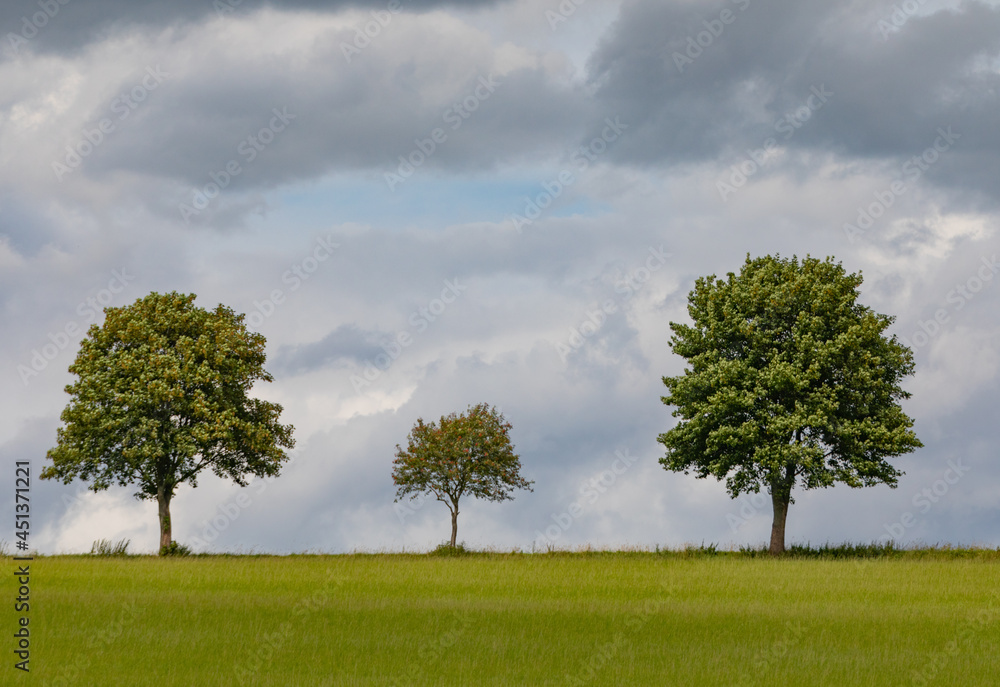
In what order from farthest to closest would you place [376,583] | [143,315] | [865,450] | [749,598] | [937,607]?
1. [143,315]
2. [865,450]
3. [376,583]
4. [749,598]
5. [937,607]

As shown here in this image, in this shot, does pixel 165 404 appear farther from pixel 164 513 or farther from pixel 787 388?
pixel 787 388

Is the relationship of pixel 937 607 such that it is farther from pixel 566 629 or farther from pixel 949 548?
pixel 949 548

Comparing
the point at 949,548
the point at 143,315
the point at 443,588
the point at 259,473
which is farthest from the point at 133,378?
the point at 949,548

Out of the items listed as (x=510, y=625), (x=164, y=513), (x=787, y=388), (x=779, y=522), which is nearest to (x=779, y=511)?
(x=779, y=522)

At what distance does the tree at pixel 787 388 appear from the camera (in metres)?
52.5

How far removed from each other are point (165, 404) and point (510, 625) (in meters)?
35.7

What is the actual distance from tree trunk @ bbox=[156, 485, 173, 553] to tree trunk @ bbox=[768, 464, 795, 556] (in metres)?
35.7

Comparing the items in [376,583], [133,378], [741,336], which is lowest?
[376,583]

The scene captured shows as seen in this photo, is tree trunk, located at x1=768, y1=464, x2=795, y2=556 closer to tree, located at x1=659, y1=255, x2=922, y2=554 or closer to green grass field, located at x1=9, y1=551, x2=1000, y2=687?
tree, located at x1=659, y1=255, x2=922, y2=554

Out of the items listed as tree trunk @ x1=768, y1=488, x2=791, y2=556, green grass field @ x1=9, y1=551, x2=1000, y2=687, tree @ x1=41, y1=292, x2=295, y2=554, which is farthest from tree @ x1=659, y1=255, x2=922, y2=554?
tree @ x1=41, y1=292, x2=295, y2=554

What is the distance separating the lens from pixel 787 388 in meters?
53.7

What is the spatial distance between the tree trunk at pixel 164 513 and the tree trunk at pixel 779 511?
117 feet

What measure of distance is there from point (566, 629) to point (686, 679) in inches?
274

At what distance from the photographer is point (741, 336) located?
56219 millimetres
